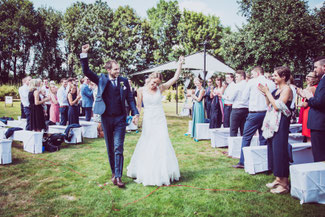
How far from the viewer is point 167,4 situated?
130 feet

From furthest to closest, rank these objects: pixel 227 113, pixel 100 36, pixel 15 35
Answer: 1. pixel 15 35
2. pixel 100 36
3. pixel 227 113

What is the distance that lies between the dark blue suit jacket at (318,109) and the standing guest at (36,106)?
6.40 metres

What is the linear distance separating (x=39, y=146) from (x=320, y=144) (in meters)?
6.48

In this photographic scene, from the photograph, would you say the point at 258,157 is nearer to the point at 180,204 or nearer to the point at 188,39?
the point at 180,204

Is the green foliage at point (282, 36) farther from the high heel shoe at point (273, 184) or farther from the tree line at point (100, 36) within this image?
the high heel shoe at point (273, 184)

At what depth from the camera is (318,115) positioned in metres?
3.53

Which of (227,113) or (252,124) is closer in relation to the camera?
(252,124)

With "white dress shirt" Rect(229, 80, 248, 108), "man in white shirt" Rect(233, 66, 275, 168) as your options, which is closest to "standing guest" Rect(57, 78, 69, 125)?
"white dress shirt" Rect(229, 80, 248, 108)

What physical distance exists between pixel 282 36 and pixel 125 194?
15.6 m

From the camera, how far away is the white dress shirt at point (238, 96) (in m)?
5.68

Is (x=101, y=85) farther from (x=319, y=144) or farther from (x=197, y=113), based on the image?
(x=197, y=113)

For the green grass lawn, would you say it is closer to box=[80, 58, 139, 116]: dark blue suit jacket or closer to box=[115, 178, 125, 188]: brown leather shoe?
box=[115, 178, 125, 188]: brown leather shoe

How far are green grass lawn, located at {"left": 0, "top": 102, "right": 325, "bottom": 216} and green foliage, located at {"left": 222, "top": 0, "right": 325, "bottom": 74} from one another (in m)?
13.0

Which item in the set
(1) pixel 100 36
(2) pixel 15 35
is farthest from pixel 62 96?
(2) pixel 15 35
